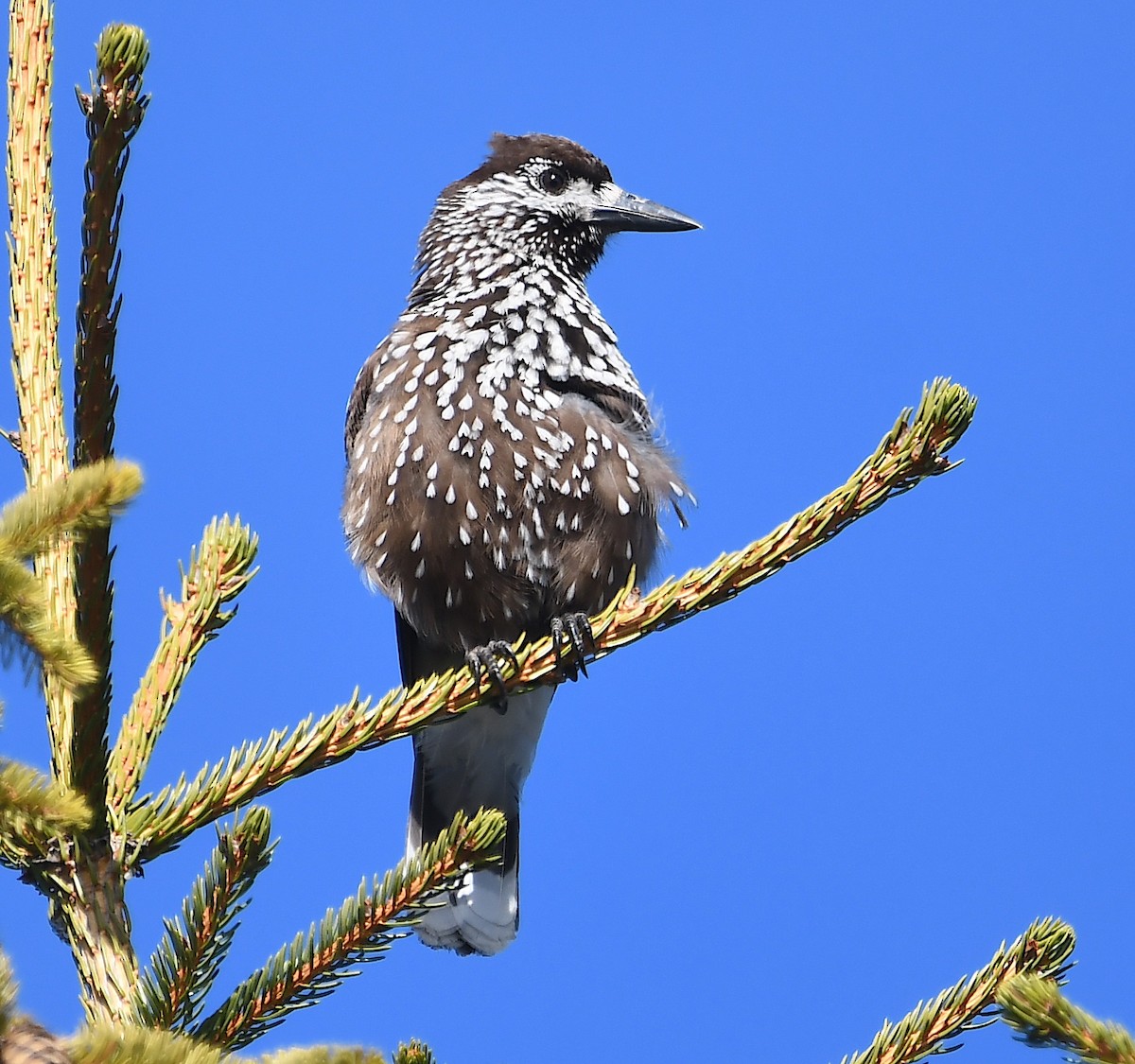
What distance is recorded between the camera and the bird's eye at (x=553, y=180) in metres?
5.30

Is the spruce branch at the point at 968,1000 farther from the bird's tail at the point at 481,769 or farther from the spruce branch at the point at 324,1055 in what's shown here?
the bird's tail at the point at 481,769

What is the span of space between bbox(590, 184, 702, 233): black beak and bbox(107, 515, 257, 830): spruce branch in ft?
10.5

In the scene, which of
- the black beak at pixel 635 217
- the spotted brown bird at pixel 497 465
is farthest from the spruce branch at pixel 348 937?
the black beak at pixel 635 217

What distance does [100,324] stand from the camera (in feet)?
5.98

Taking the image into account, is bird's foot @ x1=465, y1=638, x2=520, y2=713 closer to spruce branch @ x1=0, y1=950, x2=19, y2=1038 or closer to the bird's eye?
spruce branch @ x1=0, y1=950, x2=19, y2=1038

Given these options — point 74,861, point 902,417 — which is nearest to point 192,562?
point 74,861

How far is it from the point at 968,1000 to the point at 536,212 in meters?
3.72

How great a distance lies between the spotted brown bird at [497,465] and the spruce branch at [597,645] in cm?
79

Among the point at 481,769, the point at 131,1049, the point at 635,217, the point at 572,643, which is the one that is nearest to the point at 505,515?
the point at 572,643

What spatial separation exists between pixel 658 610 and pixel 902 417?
2.30ft

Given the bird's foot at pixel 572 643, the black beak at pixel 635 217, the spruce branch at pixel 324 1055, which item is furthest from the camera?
the black beak at pixel 635 217

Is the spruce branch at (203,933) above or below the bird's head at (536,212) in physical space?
below

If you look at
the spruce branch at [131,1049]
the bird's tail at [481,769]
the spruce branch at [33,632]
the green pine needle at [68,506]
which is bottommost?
the spruce branch at [131,1049]

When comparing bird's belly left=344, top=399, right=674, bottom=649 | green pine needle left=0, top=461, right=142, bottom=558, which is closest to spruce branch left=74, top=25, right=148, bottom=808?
green pine needle left=0, top=461, right=142, bottom=558
